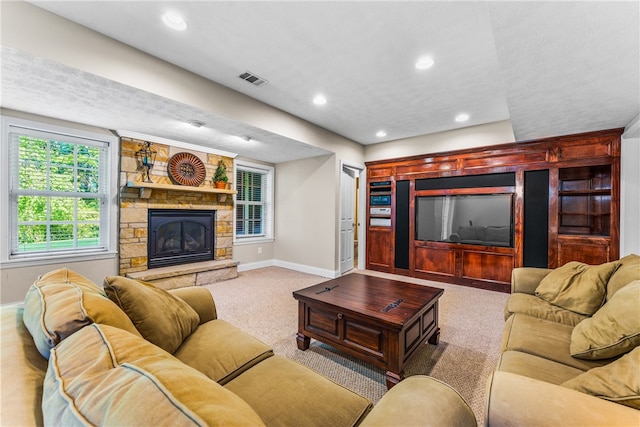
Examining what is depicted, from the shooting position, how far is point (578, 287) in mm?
2016

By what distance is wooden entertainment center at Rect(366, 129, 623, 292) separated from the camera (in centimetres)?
357

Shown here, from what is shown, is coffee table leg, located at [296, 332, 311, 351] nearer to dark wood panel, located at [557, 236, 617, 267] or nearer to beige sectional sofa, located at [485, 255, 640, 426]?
beige sectional sofa, located at [485, 255, 640, 426]

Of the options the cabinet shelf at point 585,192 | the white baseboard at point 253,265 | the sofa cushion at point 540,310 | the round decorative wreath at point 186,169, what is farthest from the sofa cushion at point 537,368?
the white baseboard at point 253,265

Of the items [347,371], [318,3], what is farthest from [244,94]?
[347,371]

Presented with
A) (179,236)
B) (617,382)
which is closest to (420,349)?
(617,382)

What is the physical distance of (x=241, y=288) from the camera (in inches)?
163

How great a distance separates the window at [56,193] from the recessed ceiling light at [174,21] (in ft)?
8.27

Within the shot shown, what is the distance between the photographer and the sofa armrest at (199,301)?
5.64 feet

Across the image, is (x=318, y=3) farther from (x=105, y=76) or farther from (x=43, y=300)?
(x=43, y=300)

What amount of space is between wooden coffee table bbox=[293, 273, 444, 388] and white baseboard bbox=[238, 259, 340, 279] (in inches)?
95.8

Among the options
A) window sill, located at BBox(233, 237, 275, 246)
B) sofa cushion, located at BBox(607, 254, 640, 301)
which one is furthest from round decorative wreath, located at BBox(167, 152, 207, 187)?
sofa cushion, located at BBox(607, 254, 640, 301)

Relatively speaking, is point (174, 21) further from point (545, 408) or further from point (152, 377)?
point (545, 408)

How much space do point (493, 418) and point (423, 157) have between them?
14.4ft

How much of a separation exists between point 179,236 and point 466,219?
464 centimetres
